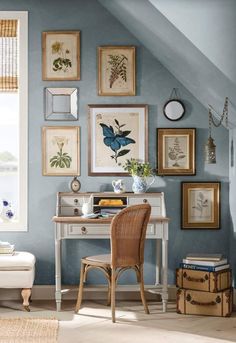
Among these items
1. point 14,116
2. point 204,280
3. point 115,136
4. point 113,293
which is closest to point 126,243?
point 113,293

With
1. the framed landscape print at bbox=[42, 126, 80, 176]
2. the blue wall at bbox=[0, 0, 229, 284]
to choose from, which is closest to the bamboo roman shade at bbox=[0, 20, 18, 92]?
the blue wall at bbox=[0, 0, 229, 284]

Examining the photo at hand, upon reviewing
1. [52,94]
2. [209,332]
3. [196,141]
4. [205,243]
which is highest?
[52,94]

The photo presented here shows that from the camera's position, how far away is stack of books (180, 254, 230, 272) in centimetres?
593

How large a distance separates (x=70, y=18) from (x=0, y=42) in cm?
65

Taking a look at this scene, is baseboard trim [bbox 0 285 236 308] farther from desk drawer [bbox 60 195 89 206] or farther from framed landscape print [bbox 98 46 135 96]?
framed landscape print [bbox 98 46 135 96]

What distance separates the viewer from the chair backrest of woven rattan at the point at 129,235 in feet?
18.7

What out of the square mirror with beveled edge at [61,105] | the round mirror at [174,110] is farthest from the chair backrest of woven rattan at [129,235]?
the square mirror with beveled edge at [61,105]

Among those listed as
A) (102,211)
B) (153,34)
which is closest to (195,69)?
(153,34)

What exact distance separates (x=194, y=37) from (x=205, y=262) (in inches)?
79.5

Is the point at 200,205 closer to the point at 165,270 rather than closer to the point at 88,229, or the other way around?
the point at 165,270

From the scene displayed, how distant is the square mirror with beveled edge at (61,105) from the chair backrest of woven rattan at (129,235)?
4.04 feet

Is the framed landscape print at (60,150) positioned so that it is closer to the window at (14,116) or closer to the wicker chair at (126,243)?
the window at (14,116)

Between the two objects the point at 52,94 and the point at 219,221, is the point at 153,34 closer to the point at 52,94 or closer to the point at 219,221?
the point at 52,94

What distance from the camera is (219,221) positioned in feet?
21.6
